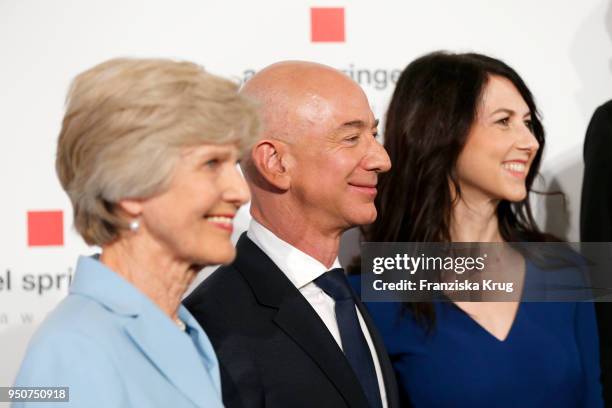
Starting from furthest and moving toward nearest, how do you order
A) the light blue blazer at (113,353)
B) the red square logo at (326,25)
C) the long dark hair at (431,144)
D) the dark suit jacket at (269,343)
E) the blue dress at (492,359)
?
the red square logo at (326,25) → the long dark hair at (431,144) → the blue dress at (492,359) → the dark suit jacket at (269,343) → the light blue blazer at (113,353)

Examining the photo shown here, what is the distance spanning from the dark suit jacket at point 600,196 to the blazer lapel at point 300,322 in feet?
2.63

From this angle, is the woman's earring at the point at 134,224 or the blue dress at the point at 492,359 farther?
the blue dress at the point at 492,359

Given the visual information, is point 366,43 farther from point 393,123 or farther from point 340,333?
point 340,333

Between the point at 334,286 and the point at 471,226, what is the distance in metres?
0.48

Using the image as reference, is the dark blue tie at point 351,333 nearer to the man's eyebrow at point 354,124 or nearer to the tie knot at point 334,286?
the tie knot at point 334,286

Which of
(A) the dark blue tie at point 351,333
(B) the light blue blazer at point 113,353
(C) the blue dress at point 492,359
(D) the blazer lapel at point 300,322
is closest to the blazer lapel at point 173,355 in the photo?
(B) the light blue blazer at point 113,353

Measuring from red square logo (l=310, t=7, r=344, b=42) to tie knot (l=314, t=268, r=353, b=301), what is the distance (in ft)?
2.91

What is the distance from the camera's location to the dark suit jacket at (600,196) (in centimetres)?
219

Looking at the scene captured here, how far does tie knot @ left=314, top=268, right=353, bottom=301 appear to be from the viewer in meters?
1.84

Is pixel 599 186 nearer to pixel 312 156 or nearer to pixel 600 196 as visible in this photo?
pixel 600 196

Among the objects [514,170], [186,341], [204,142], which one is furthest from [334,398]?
[514,170]

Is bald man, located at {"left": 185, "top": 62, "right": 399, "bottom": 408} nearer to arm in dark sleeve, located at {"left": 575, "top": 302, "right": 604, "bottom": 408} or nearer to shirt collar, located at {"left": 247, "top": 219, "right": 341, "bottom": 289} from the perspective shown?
shirt collar, located at {"left": 247, "top": 219, "right": 341, "bottom": 289}

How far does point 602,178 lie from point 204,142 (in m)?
1.27

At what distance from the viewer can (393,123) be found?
2.24 metres
